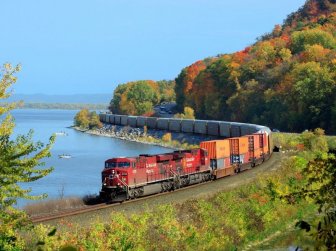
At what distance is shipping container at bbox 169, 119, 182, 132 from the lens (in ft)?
563

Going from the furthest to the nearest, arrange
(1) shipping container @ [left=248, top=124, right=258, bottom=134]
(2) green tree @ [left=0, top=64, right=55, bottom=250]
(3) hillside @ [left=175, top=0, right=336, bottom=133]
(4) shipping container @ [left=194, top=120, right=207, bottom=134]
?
1. (4) shipping container @ [left=194, top=120, right=207, bottom=134]
2. (3) hillside @ [left=175, top=0, right=336, bottom=133]
3. (1) shipping container @ [left=248, top=124, right=258, bottom=134]
4. (2) green tree @ [left=0, top=64, right=55, bottom=250]

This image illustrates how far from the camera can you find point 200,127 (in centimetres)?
15588

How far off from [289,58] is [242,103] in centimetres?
1636

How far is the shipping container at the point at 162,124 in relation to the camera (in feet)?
595

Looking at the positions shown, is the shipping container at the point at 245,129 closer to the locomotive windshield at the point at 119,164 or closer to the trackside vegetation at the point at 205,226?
the trackside vegetation at the point at 205,226

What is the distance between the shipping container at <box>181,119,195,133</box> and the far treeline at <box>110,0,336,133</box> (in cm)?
1207

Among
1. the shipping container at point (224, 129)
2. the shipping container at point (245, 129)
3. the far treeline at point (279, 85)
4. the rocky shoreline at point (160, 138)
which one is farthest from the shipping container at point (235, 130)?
the rocky shoreline at point (160, 138)

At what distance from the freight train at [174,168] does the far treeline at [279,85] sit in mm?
53533

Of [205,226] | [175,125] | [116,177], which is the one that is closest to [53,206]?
[116,177]

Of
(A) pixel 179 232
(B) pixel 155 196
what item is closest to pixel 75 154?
(B) pixel 155 196

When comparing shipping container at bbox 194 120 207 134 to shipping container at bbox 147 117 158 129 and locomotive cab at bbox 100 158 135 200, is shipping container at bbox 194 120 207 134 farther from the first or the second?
locomotive cab at bbox 100 158 135 200

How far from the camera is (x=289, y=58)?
512 ft

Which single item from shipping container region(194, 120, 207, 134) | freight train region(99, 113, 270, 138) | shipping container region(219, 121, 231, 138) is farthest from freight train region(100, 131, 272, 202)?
shipping container region(194, 120, 207, 134)

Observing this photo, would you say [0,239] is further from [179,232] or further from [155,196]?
[155,196]
